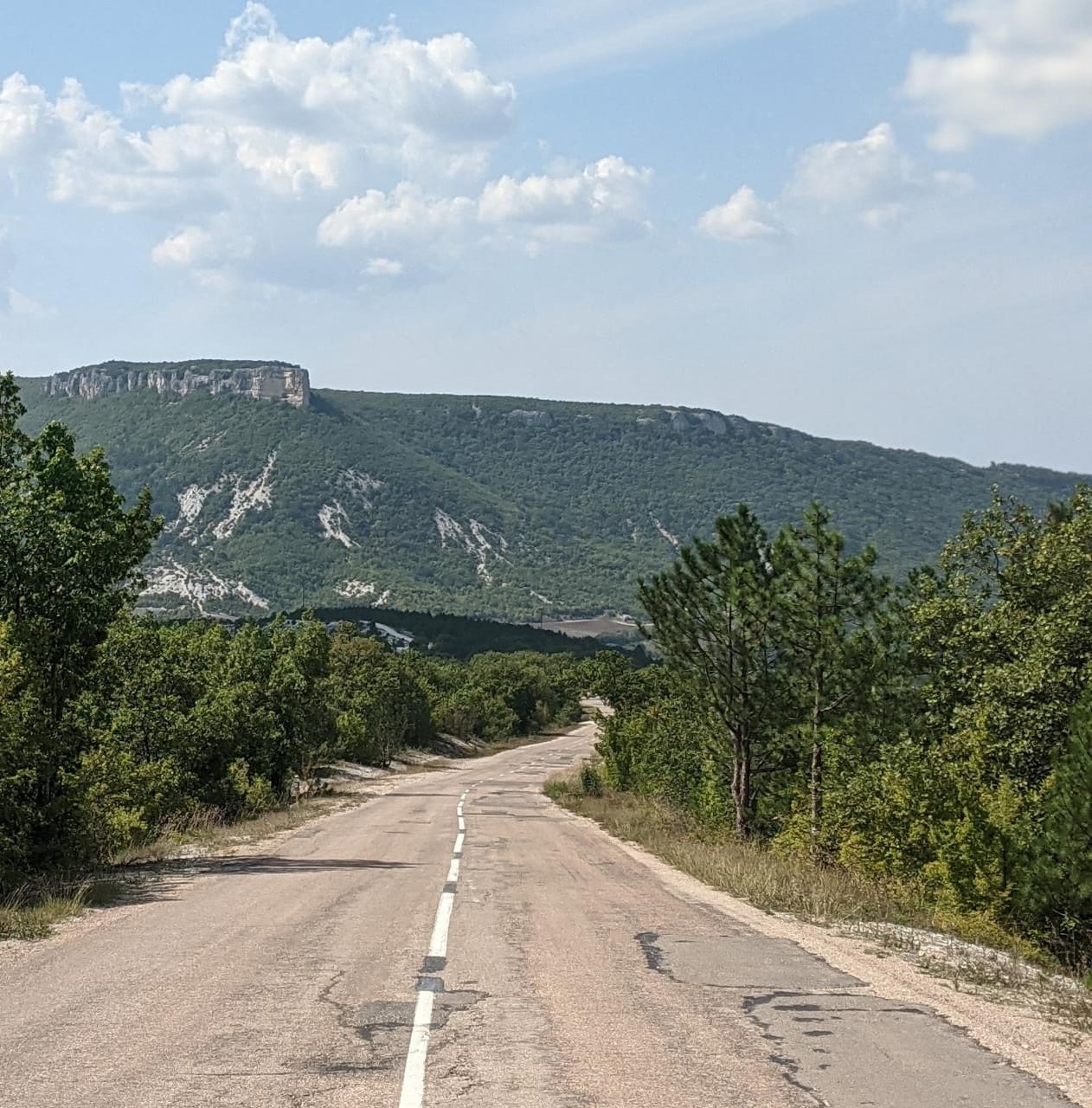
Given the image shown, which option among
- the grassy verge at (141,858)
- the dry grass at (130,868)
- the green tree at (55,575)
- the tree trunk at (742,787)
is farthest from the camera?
the tree trunk at (742,787)

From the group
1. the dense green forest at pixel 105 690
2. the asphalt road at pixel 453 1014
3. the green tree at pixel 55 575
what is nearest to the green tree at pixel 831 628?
the asphalt road at pixel 453 1014

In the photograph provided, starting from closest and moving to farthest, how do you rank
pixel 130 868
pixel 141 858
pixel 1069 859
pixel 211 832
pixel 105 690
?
pixel 1069 859 → pixel 130 868 → pixel 141 858 → pixel 105 690 → pixel 211 832

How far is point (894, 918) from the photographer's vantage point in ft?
48.3

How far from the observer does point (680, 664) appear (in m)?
28.8

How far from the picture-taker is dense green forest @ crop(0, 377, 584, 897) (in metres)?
17.9

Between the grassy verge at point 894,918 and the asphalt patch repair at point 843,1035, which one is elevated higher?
the asphalt patch repair at point 843,1035

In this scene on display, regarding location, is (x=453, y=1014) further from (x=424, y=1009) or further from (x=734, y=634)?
(x=734, y=634)

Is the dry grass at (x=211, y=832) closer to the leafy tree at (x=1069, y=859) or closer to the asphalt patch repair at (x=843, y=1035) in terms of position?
the asphalt patch repair at (x=843, y=1035)

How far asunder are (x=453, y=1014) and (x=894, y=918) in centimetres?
854

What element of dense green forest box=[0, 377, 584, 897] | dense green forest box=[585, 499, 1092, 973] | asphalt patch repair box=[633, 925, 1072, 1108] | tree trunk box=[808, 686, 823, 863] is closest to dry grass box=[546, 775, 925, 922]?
tree trunk box=[808, 686, 823, 863]

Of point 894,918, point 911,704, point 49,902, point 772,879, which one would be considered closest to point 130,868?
point 49,902

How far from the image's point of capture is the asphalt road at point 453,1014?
20.4 feet

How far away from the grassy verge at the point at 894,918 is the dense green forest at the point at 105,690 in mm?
10221

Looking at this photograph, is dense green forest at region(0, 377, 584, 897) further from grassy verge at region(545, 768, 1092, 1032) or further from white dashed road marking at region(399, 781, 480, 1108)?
grassy verge at region(545, 768, 1092, 1032)
